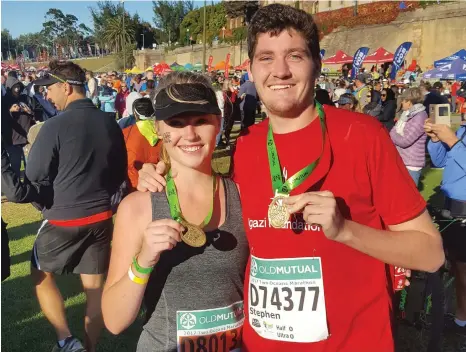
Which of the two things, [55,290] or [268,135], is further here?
[55,290]

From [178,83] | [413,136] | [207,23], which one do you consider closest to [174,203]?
[178,83]

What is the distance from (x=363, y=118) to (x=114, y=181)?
2574 mm

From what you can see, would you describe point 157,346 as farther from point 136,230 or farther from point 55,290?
point 55,290

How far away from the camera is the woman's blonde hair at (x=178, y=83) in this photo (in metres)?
1.74

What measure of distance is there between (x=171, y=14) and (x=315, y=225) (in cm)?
9005

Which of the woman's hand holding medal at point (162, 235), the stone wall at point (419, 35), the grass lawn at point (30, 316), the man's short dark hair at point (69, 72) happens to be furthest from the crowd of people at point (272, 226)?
the stone wall at point (419, 35)

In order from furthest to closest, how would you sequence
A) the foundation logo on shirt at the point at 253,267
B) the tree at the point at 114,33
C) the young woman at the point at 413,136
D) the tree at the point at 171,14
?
the tree at the point at 171,14, the tree at the point at 114,33, the young woman at the point at 413,136, the foundation logo on shirt at the point at 253,267

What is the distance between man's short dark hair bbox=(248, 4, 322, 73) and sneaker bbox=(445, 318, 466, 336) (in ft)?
11.3

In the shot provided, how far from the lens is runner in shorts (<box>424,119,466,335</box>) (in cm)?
380

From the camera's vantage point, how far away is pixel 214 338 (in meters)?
1.82

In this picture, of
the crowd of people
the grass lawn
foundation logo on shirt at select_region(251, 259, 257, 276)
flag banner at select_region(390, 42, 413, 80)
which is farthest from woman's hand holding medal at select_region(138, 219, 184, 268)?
flag banner at select_region(390, 42, 413, 80)

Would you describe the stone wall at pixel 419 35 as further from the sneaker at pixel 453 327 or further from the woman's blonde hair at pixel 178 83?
the woman's blonde hair at pixel 178 83

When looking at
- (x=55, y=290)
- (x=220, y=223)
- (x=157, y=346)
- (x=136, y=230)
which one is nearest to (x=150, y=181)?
(x=136, y=230)

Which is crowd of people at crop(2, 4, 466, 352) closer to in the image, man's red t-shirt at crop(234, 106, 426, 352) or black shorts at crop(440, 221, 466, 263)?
man's red t-shirt at crop(234, 106, 426, 352)
